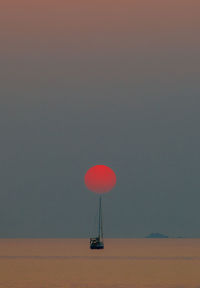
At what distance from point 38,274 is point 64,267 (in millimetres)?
26506

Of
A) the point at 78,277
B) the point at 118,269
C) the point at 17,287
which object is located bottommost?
the point at 17,287

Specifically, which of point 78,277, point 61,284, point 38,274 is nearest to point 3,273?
point 38,274

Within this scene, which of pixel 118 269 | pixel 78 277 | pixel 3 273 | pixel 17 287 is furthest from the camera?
pixel 118 269

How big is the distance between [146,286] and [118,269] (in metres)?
45.8

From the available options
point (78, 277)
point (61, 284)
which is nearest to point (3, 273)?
point (78, 277)

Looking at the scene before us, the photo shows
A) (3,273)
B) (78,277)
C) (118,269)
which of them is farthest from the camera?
(118,269)

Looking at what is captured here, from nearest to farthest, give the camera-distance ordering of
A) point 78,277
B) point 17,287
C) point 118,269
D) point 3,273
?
point 17,287 < point 78,277 < point 3,273 < point 118,269

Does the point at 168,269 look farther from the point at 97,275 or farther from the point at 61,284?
the point at 61,284

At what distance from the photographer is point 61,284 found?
443 ft

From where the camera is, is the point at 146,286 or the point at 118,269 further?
the point at 118,269

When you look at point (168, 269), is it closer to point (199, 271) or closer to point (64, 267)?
point (199, 271)

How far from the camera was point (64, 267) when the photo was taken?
18538 cm

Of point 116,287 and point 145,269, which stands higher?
point 145,269

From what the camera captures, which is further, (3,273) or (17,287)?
(3,273)
